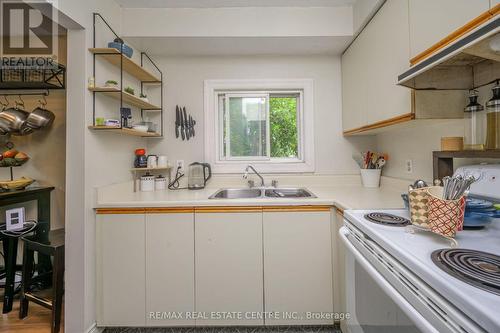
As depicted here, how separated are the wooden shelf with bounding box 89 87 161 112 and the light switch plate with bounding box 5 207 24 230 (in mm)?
1115

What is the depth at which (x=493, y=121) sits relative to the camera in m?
0.89

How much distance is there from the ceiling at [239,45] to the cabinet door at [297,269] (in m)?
1.42

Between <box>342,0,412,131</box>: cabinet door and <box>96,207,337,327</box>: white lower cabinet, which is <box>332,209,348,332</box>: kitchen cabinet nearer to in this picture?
<box>96,207,337,327</box>: white lower cabinet

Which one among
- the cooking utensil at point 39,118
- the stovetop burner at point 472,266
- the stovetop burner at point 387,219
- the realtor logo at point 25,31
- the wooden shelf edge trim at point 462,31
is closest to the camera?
the stovetop burner at point 472,266

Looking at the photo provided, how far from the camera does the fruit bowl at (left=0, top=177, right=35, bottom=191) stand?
1567 millimetres

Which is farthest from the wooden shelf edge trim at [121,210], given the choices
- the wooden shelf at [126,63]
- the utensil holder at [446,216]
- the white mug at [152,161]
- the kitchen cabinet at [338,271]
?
the utensil holder at [446,216]

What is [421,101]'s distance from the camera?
3.45 ft

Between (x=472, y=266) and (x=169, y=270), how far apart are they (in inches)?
56.8

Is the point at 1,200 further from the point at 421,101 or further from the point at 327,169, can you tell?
the point at 421,101

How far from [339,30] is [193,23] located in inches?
46.2

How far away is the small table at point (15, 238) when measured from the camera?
1503 millimetres

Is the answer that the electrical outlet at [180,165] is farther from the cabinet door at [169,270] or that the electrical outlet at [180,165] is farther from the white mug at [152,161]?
the cabinet door at [169,270]

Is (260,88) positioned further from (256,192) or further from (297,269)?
(297,269)

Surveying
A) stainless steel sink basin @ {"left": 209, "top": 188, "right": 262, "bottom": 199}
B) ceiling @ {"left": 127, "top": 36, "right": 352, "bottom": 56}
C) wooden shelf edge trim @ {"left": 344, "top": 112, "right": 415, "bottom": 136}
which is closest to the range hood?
wooden shelf edge trim @ {"left": 344, "top": 112, "right": 415, "bottom": 136}
